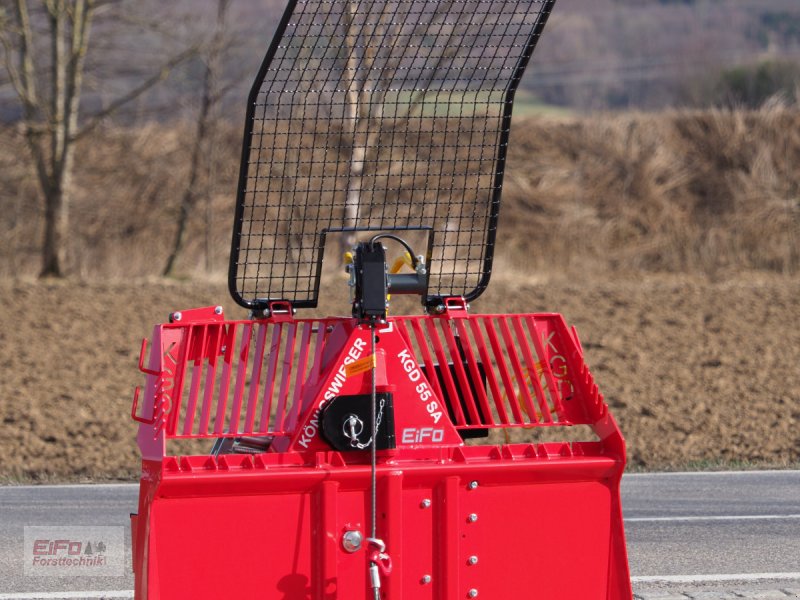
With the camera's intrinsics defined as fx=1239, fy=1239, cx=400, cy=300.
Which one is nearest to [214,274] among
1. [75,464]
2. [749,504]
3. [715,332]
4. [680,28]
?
[715,332]

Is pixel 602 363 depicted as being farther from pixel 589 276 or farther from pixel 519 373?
pixel 519 373

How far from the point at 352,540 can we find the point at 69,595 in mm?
2348

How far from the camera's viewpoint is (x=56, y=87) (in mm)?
20250

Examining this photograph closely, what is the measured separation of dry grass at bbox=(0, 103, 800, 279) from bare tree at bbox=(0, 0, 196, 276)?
2.16 meters

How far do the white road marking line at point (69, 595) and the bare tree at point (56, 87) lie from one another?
47.0 feet

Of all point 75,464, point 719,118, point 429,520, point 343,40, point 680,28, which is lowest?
point 75,464

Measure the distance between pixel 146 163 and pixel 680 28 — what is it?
58.9 meters

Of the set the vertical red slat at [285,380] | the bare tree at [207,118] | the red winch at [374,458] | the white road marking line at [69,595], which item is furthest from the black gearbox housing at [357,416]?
the bare tree at [207,118]

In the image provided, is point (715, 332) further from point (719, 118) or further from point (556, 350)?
point (719, 118)

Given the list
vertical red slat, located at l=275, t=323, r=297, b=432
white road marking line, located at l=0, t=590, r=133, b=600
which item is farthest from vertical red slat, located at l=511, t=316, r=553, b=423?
white road marking line, located at l=0, t=590, r=133, b=600

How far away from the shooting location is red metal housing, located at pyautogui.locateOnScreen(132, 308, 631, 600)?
4.44m

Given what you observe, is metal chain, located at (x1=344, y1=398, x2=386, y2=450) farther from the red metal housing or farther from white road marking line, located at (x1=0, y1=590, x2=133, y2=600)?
white road marking line, located at (x1=0, y1=590, x2=133, y2=600)

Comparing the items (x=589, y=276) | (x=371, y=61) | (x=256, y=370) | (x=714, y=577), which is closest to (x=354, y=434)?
(x=256, y=370)

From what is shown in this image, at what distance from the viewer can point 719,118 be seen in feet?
104
